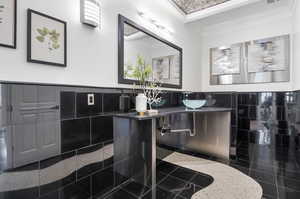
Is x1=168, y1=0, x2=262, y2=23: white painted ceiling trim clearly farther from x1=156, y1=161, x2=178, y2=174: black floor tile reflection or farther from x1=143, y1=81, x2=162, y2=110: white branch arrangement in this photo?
x1=156, y1=161, x2=178, y2=174: black floor tile reflection

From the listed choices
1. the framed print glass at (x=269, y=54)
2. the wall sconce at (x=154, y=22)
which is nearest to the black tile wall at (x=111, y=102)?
the wall sconce at (x=154, y=22)

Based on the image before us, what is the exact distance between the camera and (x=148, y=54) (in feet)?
7.03

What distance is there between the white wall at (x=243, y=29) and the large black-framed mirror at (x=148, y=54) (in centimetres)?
108

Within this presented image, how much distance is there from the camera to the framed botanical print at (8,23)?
3.05 feet

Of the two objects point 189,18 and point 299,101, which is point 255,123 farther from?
point 189,18

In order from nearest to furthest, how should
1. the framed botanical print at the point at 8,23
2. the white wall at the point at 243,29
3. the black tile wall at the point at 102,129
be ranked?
the framed botanical print at the point at 8,23, the black tile wall at the point at 102,129, the white wall at the point at 243,29

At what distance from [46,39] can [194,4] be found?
2426 mm

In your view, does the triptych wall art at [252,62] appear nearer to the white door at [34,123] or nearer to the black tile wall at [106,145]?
the black tile wall at [106,145]

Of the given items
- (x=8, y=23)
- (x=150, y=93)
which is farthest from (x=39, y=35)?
(x=150, y=93)

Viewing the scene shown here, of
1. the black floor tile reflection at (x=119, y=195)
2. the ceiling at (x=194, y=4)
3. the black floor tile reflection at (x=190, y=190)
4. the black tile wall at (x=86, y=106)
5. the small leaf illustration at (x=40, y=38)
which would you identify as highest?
the ceiling at (x=194, y=4)

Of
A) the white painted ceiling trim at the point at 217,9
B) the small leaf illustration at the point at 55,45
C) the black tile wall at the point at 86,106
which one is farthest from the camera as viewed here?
the white painted ceiling trim at the point at 217,9

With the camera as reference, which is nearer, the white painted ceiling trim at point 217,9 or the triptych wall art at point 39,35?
the triptych wall art at point 39,35

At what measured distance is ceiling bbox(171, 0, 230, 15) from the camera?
254 centimetres

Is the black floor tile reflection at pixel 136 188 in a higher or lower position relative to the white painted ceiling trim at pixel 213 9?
lower
